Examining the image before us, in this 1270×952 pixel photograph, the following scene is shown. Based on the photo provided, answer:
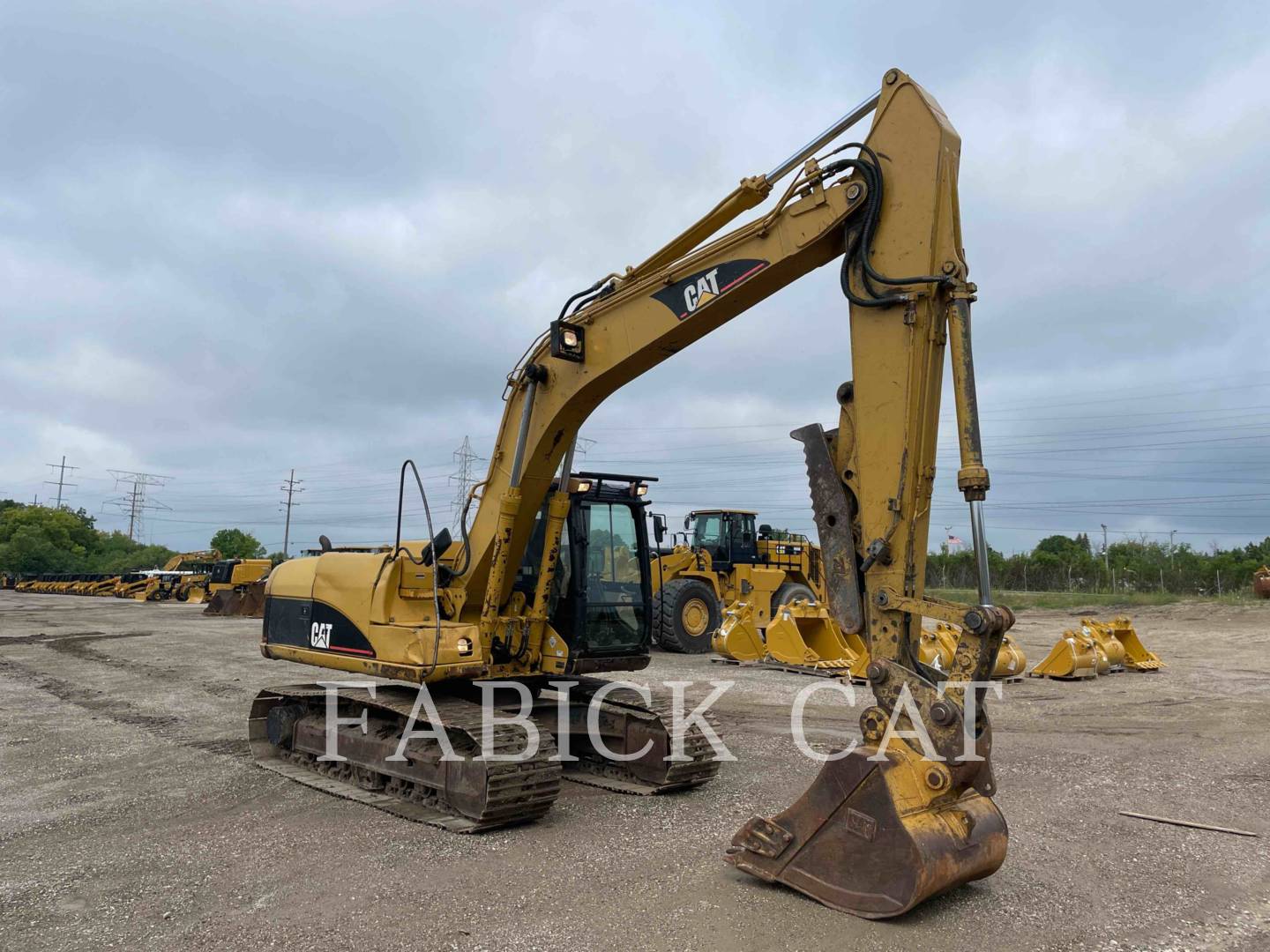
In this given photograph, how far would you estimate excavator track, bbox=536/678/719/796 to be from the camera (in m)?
6.97

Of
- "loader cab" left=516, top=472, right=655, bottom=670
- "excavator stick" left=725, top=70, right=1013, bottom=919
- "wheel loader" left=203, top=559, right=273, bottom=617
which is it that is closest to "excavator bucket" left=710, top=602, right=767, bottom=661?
"loader cab" left=516, top=472, right=655, bottom=670

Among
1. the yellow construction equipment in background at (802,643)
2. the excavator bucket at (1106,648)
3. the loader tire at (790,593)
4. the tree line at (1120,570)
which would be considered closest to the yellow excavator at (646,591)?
the yellow construction equipment in background at (802,643)

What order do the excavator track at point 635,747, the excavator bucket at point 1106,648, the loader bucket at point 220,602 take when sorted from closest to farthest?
the excavator track at point 635,747 < the excavator bucket at point 1106,648 < the loader bucket at point 220,602

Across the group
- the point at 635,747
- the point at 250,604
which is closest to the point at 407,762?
the point at 635,747

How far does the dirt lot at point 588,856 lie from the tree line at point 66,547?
216 feet

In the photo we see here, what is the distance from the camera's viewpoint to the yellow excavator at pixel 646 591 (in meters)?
4.30

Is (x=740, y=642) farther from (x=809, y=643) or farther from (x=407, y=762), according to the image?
(x=407, y=762)

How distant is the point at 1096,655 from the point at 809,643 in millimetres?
4419

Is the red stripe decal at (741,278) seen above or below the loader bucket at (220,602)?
above

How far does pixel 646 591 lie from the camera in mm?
7750

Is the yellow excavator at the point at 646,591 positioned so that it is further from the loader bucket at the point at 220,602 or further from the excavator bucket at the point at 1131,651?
the loader bucket at the point at 220,602

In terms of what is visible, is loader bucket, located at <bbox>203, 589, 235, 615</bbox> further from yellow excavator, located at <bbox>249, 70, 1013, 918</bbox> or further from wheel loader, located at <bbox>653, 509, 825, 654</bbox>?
yellow excavator, located at <bbox>249, 70, 1013, 918</bbox>

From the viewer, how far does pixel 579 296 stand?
260 inches

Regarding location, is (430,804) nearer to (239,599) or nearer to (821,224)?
(821,224)
